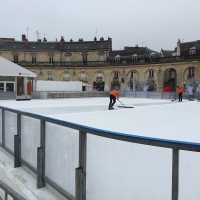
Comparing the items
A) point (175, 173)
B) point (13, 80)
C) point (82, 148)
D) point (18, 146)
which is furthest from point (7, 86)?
point (175, 173)

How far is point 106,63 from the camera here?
181 ft

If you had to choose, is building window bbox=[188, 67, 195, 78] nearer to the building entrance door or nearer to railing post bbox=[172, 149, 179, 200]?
the building entrance door

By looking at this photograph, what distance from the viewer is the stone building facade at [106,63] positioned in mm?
48312

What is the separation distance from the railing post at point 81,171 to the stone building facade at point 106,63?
4226 centimetres

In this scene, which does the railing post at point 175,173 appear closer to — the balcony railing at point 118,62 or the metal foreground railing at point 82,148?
the metal foreground railing at point 82,148

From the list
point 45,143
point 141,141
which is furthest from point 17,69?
point 141,141

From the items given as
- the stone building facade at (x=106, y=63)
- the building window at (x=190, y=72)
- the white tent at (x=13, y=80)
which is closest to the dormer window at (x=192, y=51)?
the stone building facade at (x=106, y=63)

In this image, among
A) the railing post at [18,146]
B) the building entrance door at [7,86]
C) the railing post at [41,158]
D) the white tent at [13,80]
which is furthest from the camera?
the building entrance door at [7,86]

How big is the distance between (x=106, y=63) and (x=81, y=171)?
51676 millimetres

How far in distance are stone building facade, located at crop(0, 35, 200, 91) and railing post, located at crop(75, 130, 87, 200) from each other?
42.3m

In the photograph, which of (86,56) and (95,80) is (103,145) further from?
(86,56)

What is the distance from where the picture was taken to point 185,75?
1844 inches

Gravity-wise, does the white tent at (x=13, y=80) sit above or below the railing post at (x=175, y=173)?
above

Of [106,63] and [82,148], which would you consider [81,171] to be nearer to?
[82,148]
